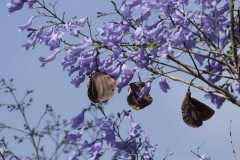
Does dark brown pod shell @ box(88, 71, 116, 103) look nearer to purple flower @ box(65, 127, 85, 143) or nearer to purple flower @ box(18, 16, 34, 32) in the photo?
purple flower @ box(65, 127, 85, 143)

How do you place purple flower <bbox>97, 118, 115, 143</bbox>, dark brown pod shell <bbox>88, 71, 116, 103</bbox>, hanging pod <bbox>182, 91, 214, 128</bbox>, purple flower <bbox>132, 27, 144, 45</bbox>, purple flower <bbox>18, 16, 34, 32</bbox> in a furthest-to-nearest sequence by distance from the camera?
purple flower <bbox>18, 16, 34, 32</bbox> → purple flower <bbox>97, 118, 115, 143</bbox> → hanging pod <bbox>182, 91, 214, 128</bbox> → dark brown pod shell <bbox>88, 71, 116, 103</bbox> → purple flower <bbox>132, 27, 144, 45</bbox>

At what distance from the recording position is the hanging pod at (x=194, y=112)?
356cm

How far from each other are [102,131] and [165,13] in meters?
1.07

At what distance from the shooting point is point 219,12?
11.7 ft

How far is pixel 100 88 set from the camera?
3420mm

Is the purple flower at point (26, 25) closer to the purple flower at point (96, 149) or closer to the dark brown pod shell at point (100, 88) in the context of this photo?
the dark brown pod shell at point (100, 88)

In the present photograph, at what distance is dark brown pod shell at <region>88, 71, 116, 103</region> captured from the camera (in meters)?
3.42

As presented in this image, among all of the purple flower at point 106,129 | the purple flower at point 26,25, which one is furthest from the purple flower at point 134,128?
the purple flower at point 26,25

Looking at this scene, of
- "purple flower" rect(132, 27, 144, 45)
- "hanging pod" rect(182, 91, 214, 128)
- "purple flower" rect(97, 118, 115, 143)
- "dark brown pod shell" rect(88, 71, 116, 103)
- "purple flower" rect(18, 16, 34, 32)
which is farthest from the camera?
"purple flower" rect(18, 16, 34, 32)

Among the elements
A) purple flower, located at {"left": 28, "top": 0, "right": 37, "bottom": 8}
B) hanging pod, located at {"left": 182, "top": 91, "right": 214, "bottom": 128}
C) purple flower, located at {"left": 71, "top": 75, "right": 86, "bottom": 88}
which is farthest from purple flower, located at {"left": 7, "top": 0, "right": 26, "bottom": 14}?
hanging pod, located at {"left": 182, "top": 91, "right": 214, "bottom": 128}

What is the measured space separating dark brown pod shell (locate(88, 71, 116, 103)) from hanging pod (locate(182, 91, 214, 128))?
573 mm

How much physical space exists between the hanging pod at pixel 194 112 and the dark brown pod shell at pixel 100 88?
0.57 m

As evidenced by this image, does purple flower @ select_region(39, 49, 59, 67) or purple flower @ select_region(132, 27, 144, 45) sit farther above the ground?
purple flower @ select_region(39, 49, 59, 67)

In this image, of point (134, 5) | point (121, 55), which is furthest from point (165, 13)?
point (121, 55)
